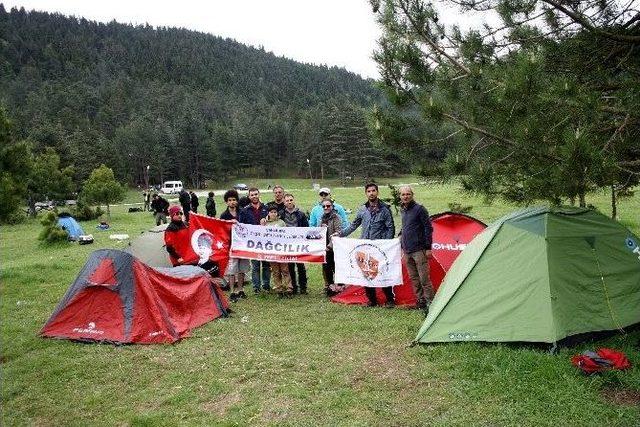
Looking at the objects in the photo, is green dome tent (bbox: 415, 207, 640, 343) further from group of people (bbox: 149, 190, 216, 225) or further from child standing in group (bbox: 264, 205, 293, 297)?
group of people (bbox: 149, 190, 216, 225)

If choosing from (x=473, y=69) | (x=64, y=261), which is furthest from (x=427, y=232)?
(x=64, y=261)

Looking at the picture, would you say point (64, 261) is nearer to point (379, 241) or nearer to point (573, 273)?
point (379, 241)

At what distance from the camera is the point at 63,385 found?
5.64 metres

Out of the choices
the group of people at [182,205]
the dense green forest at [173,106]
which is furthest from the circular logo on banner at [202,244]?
the group of people at [182,205]

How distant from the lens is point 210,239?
9609 millimetres

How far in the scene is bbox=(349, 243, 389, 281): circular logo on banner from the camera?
8.53 m

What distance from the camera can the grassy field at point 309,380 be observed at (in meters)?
4.67

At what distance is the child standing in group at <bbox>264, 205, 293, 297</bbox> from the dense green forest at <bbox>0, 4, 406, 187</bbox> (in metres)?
2.56

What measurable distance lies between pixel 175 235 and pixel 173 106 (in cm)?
12282

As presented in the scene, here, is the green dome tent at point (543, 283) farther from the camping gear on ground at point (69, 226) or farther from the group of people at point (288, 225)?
the camping gear on ground at point (69, 226)

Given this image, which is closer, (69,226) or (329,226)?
(329,226)

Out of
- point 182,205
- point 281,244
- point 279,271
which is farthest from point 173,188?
point 281,244

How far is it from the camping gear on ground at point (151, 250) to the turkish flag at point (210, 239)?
1175 mm

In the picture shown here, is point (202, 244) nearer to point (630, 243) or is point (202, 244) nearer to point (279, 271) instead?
point (279, 271)
